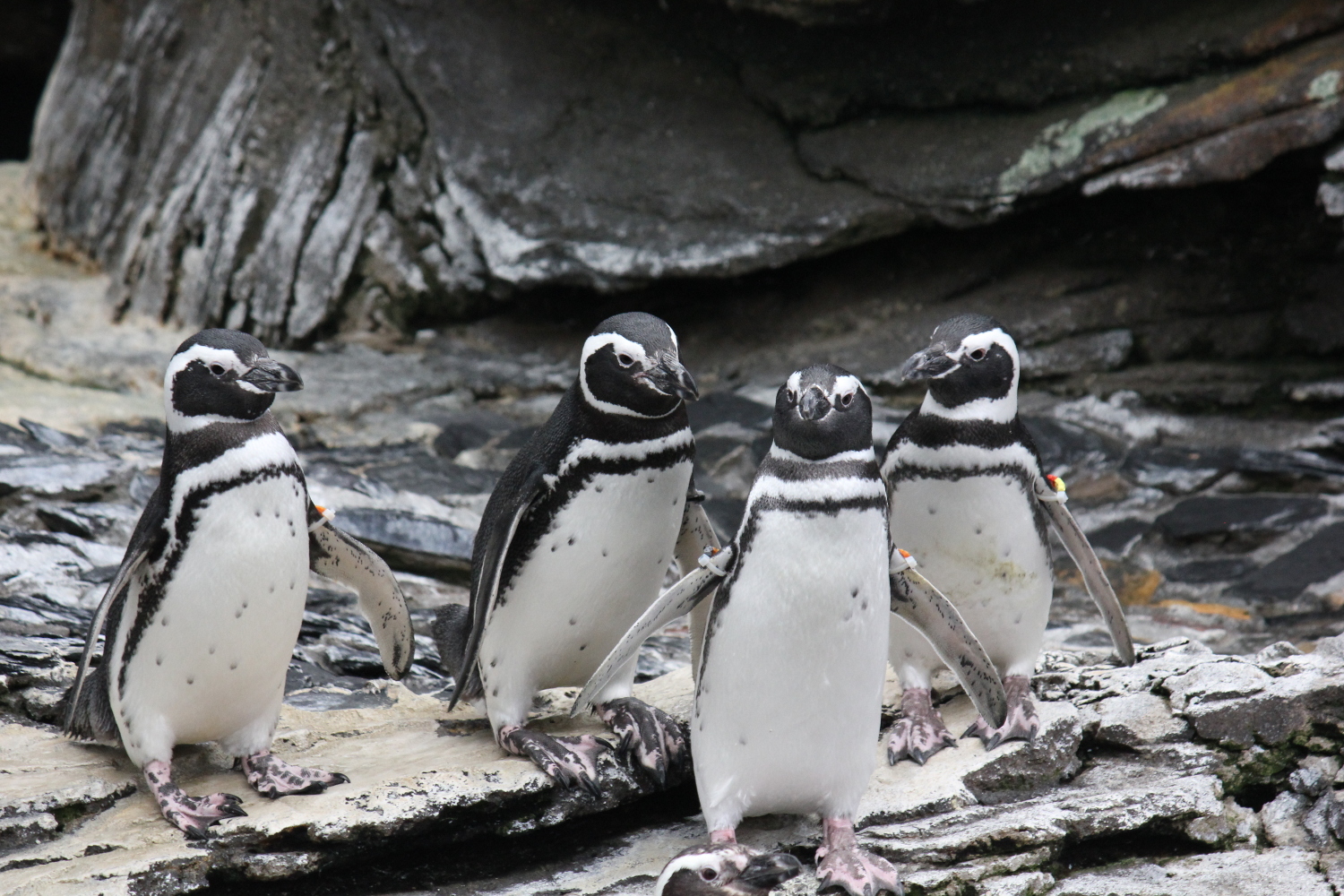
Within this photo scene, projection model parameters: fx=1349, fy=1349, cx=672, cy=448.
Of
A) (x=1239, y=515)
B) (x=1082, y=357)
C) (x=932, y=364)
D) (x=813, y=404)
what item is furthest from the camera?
(x=1082, y=357)

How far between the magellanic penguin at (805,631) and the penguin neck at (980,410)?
0.44m

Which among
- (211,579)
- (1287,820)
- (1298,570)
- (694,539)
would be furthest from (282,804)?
(1298,570)

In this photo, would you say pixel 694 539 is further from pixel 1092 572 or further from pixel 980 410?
pixel 1092 572

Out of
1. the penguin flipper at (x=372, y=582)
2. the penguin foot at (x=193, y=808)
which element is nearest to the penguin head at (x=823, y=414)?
the penguin flipper at (x=372, y=582)

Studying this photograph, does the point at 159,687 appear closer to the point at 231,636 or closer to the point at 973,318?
the point at 231,636

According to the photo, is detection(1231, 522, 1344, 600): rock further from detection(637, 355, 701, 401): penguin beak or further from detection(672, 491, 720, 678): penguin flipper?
detection(637, 355, 701, 401): penguin beak

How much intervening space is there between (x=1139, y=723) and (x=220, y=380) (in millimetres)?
2019

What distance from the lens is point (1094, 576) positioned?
304 cm

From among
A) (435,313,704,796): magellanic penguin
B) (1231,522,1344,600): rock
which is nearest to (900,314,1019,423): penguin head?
(435,313,704,796): magellanic penguin

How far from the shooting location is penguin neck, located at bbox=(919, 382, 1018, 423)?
2.84 meters

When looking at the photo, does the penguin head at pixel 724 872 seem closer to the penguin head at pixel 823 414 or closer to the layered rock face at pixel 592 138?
the penguin head at pixel 823 414

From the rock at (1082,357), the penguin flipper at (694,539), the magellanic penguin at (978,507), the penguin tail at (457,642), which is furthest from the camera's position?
the rock at (1082,357)

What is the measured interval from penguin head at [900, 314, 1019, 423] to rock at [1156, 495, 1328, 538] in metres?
2.12

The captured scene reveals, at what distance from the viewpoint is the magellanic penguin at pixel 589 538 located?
2.73 m
